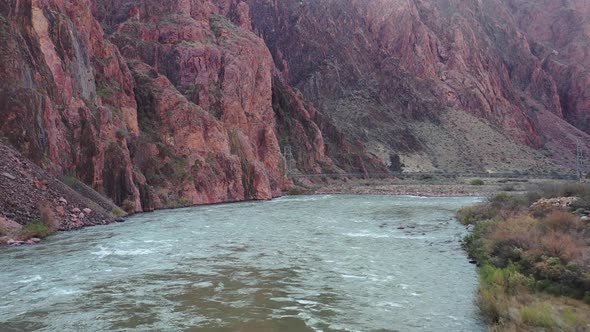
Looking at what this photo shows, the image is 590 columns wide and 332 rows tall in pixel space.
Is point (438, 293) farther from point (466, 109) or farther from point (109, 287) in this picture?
point (466, 109)

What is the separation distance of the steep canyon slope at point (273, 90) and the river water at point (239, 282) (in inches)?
575

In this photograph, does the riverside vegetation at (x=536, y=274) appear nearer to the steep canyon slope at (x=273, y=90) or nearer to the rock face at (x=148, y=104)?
the rock face at (x=148, y=104)

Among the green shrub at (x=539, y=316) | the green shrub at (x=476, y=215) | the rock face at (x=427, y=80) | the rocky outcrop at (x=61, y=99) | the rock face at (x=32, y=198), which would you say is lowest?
the green shrub at (x=539, y=316)

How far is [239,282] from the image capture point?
15.8 m

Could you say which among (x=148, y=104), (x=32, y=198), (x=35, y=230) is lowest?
(x=35, y=230)

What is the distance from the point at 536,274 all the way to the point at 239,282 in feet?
27.3

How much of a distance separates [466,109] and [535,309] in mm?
140953

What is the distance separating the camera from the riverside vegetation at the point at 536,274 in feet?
34.3

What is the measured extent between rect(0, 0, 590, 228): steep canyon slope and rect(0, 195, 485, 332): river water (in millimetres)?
14609

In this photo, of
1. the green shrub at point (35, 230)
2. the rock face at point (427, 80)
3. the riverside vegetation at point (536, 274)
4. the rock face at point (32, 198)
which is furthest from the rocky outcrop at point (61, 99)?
the rock face at point (427, 80)

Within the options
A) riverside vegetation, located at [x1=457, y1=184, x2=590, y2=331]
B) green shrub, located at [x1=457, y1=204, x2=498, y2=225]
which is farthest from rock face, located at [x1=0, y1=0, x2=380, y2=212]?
riverside vegetation, located at [x1=457, y1=184, x2=590, y2=331]

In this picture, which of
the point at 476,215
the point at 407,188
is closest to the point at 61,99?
the point at 476,215

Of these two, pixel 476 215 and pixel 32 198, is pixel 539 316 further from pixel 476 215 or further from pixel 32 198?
pixel 32 198

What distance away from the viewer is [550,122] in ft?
518
